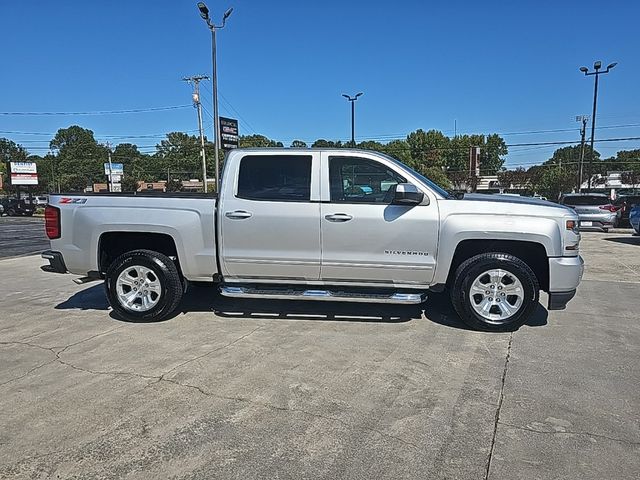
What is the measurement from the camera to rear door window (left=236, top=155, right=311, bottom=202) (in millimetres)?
5711

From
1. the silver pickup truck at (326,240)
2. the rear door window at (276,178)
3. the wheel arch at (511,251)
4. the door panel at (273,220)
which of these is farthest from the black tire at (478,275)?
the rear door window at (276,178)

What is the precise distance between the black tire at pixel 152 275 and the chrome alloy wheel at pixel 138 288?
1.2 inches

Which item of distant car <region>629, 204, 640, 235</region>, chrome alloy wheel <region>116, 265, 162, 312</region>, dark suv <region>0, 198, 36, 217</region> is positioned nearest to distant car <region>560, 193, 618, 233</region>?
distant car <region>629, 204, 640, 235</region>

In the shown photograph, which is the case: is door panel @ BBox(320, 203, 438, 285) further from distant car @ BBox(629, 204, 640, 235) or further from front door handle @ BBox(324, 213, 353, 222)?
distant car @ BBox(629, 204, 640, 235)

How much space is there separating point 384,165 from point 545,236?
189 centimetres

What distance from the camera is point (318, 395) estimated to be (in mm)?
3877

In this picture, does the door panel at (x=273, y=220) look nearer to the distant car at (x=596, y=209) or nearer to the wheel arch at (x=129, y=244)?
the wheel arch at (x=129, y=244)

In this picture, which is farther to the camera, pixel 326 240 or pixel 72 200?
pixel 72 200

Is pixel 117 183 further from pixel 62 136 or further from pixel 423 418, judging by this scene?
pixel 62 136

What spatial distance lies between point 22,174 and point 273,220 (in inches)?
2032

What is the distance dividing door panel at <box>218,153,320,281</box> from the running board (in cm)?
17

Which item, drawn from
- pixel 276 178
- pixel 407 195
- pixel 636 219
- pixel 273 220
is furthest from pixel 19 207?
pixel 407 195

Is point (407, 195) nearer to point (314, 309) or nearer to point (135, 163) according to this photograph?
point (314, 309)

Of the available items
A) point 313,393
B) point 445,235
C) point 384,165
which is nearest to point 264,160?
point 384,165
